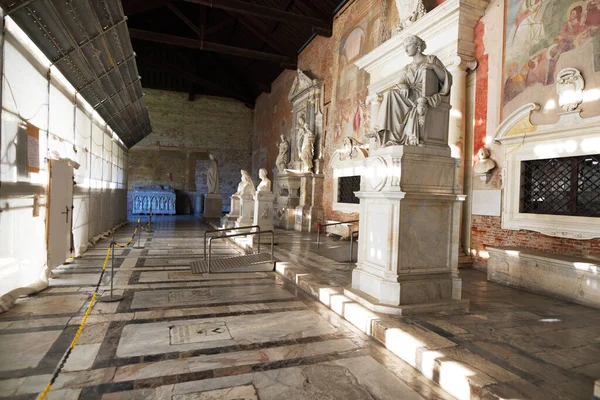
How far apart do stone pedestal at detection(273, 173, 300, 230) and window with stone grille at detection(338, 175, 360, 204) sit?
2.31 meters

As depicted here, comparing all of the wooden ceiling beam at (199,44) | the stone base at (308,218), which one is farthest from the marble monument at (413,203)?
the wooden ceiling beam at (199,44)

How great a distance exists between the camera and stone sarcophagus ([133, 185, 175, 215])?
21469 millimetres

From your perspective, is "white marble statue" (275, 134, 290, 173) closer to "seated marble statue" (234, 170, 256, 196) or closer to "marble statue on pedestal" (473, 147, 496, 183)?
"seated marble statue" (234, 170, 256, 196)

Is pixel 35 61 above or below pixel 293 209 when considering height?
above

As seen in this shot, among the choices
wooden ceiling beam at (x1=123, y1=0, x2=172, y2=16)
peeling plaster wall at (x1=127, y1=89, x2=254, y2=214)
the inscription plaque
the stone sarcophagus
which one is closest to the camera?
the inscription plaque

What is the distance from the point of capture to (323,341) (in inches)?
138

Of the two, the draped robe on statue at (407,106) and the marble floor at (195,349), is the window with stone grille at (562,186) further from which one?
the marble floor at (195,349)

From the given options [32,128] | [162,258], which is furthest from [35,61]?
[162,258]

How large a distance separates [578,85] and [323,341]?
16.8ft

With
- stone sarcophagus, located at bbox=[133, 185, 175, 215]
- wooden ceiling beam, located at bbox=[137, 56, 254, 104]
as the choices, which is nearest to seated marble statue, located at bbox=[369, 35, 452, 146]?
stone sarcophagus, located at bbox=[133, 185, 175, 215]

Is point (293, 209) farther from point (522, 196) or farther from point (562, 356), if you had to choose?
point (562, 356)

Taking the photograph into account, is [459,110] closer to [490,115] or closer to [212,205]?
[490,115]

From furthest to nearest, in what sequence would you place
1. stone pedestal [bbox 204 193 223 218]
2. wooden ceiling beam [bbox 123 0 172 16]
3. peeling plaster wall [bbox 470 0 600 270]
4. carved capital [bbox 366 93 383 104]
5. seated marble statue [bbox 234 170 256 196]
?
stone pedestal [bbox 204 193 223 218] → wooden ceiling beam [bbox 123 0 172 16] → seated marble statue [bbox 234 170 256 196] → carved capital [bbox 366 93 383 104] → peeling plaster wall [bbox 470 0 600 270]

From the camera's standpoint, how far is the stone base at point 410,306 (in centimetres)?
385
